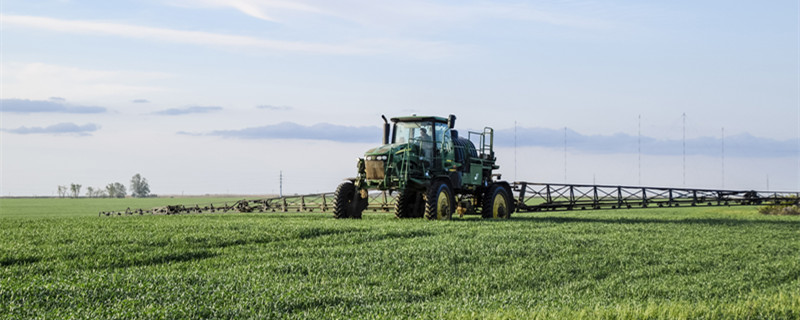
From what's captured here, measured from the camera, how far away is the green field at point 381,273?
10406 millimetres

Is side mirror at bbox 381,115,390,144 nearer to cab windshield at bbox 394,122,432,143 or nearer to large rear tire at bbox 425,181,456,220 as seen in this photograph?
cab windshield at bbox 394,122,432,143

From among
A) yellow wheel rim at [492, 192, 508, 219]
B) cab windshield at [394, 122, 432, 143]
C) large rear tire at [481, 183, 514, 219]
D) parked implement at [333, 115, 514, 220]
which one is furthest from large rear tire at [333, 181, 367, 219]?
yellow wheel rim at [492, 192, 508, 219]

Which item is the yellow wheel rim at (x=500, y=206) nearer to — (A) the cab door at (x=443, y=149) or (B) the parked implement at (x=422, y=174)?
(B) the parked implement at (x=422, y=174)

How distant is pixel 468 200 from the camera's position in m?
27.6

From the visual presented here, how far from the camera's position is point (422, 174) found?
25.0 m

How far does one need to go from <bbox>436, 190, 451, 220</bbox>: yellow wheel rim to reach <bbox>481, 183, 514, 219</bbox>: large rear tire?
3.19 metres

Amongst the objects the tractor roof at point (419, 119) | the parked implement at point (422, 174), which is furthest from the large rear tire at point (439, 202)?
the tractor roof at point (419, 119)

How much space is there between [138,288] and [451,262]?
6.09 meters

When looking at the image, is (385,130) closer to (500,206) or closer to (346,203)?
(346,203)

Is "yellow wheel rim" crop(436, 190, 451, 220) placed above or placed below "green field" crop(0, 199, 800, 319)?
above

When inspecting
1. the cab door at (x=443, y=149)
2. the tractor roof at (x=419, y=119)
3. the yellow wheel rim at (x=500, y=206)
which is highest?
the tractor roof at (x=419, y=119)

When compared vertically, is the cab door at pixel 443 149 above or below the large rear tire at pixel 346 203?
above

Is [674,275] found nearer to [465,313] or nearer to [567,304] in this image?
[567,304]

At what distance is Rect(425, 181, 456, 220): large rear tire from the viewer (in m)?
23.6
